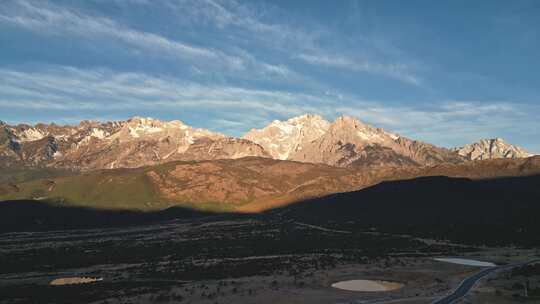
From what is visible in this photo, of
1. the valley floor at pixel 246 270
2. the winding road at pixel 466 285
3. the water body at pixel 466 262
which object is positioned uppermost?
the winding road at pixel 466 285

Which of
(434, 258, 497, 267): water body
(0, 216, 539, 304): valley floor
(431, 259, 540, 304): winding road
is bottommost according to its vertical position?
(0, 216, 539, 304): valley floor

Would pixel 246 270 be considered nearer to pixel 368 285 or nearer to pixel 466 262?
pixel 368 285

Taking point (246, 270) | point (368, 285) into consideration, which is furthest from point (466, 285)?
point (246, 270)

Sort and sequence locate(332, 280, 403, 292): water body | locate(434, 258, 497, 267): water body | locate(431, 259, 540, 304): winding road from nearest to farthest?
locate(431, 259, 540, 304): winding road < locate(332, 280, 403, 292): water body < locate(434, 258, 497, 267): water body

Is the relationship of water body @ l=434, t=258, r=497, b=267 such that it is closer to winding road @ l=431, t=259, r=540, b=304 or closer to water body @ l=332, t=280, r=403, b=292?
winding road @ l=431, t=259, r=540, b=304

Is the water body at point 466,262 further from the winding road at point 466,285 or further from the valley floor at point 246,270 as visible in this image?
the winding road at point 466,285

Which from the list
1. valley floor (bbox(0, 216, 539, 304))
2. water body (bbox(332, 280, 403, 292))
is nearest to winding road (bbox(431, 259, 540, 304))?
valley floor (bbox(0, 216, 539, 304))

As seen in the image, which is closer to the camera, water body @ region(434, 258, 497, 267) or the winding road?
the winding road

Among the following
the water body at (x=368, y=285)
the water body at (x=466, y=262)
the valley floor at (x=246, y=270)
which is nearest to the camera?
the valley floor at (x=246, y=270)

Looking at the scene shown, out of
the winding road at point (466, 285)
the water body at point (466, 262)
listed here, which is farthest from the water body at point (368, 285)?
the water body at point (466, 262)

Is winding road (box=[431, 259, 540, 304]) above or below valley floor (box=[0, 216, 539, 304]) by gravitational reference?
above
